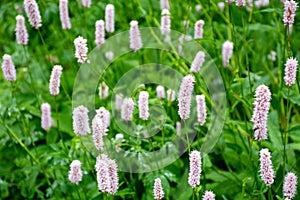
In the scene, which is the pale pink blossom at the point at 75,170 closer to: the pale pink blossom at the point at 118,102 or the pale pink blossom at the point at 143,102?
the pale pink blossom at the point at 143,102

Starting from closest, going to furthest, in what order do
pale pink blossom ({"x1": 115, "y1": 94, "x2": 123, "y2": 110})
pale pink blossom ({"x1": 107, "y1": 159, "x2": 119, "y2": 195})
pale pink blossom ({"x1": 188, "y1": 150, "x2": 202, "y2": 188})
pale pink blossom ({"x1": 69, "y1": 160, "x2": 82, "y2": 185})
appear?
pale pink blossom ({"x1": 188, "y1": 150, "x2": 202, "y2": 188})
pale pink blossom ({"x1": 107, "y1": 159, "x2": 119, "y2": 195})
pale pink blossom ({"x1": 69, "y1": 160, "x2": 82, "y2": 185})
pale pink blossom ({"x1": 115, "y1": 94, "x2": 123, "y2": 110})

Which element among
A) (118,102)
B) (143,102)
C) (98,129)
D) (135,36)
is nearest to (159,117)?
(118,102)

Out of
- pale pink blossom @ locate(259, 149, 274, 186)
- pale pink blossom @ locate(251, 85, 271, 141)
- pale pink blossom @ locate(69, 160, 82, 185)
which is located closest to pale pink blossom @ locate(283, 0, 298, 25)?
pale pink blossom @ locate(251, 85, 271, 141)

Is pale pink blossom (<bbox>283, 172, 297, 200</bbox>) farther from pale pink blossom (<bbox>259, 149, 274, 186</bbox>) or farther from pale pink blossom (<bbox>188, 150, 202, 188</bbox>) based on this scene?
pale pink blossom (<bbox>188, 150, 202, 188</bbox>)

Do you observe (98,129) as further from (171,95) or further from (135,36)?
(171,95)

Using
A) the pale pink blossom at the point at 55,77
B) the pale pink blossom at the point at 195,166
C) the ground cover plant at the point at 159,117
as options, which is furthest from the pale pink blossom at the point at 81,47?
the pale pink blossom at the point at 195,166

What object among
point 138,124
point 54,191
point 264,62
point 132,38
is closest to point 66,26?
point 132,38

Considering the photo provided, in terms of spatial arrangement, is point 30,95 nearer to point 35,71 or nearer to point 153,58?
point 35,71

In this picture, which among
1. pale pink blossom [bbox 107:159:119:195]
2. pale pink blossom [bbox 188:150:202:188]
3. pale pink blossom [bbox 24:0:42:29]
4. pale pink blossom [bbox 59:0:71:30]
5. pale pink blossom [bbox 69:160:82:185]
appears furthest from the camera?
pale pink blossom [bbox 59:0:71:30]
